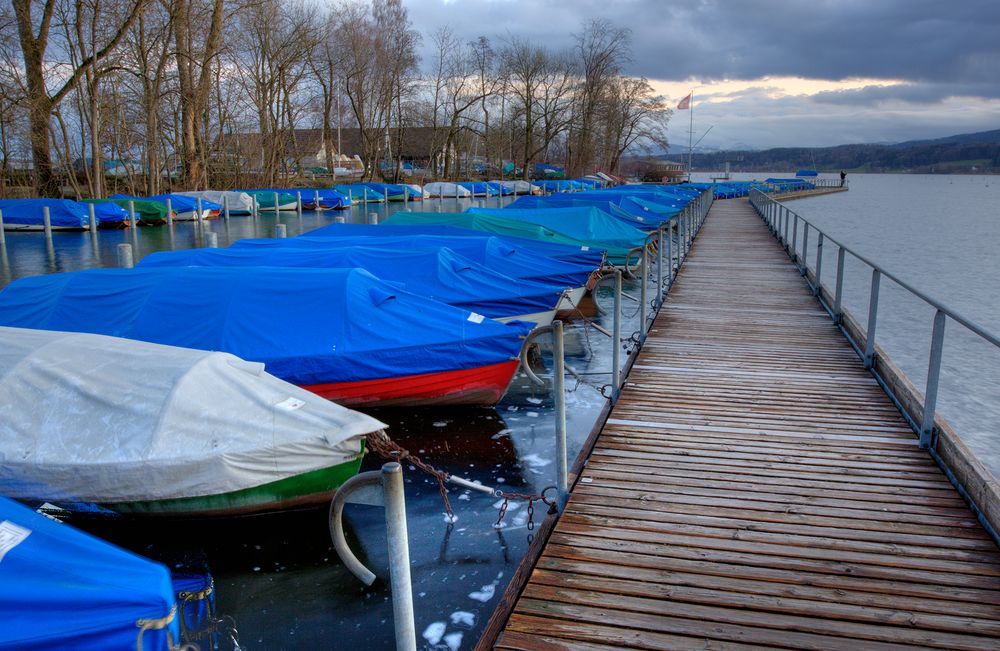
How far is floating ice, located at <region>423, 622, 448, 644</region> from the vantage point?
557 centimetres

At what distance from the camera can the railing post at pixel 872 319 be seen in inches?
340

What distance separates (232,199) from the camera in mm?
40156

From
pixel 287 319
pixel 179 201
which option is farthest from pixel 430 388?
pixel 179 201

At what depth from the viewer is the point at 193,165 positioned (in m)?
43.7

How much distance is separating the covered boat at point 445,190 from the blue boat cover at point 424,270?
47.2 metres

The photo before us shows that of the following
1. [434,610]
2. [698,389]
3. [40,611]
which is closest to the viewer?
[40,611]

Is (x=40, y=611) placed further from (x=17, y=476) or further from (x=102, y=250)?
(x=102, y=250)

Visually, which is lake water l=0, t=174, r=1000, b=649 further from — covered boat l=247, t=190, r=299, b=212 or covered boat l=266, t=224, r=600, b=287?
covered boat l=247, t=190, r=299, b=212

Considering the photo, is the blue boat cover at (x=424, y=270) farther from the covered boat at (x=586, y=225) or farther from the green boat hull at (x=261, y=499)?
the covered boat at (x=586, y=225)

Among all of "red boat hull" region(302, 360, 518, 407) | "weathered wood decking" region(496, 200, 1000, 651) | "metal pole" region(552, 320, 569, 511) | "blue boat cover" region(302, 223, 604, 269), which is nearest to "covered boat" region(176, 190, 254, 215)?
"blue boat cover" region(302, 223, 604, 269)

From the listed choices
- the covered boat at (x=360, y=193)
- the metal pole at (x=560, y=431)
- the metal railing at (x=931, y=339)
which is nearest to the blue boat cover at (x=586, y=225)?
the metal railing at (x=931, y=339)

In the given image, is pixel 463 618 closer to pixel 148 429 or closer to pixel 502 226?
pixel 148 429

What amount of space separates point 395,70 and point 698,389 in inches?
2425

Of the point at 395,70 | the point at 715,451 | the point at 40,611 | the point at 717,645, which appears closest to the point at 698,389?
the point at 715,451
